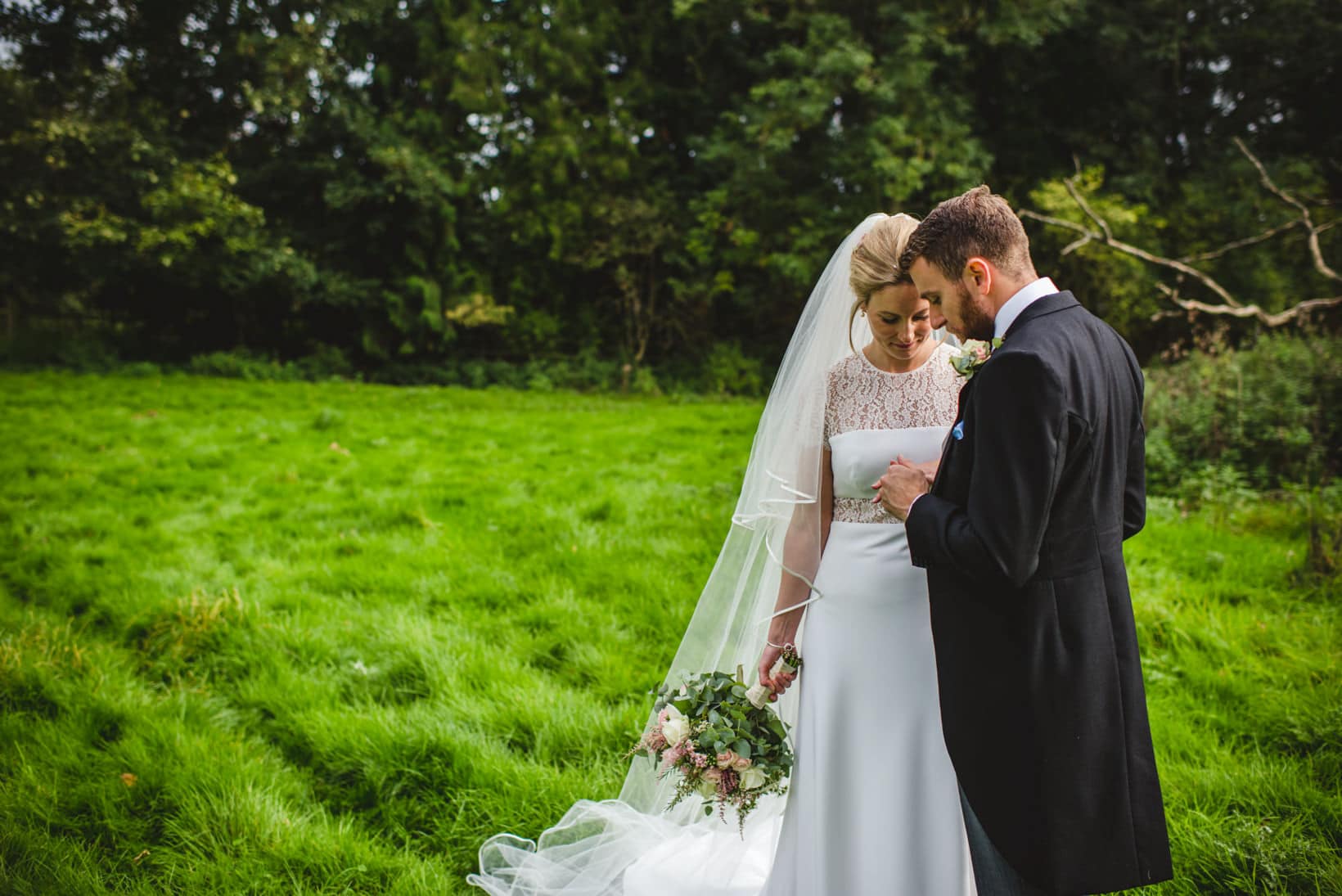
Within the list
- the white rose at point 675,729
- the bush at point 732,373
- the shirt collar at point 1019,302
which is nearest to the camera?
the shirt collar at point 1019,302

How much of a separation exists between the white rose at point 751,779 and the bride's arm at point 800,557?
34cm

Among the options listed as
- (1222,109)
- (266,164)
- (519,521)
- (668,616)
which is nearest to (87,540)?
(519,521)

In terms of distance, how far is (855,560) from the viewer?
2273 mm

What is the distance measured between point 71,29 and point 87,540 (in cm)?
1859

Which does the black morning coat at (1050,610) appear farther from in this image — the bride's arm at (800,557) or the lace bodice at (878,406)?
the bride's arm at (800,557)

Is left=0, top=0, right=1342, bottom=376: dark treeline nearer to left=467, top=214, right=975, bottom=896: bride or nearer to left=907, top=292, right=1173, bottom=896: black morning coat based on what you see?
left=467, top=214, right=975, bottom=896: bride

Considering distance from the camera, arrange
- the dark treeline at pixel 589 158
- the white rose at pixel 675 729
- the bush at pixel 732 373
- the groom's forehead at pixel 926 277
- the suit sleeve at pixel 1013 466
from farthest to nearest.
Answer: the bush at pixel 732 373 < the dark treeline at pixel 589 158 < the white rose at pixel 675 729 < the groom's forehead at pixel 926 277 < the suit sleeve at pixel 1013 466

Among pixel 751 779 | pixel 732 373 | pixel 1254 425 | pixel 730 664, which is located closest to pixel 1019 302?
pixel 751 779

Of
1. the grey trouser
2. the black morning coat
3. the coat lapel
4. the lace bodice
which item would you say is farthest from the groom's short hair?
the grey trouser

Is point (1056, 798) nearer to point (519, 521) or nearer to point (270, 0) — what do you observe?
point (519, 521)

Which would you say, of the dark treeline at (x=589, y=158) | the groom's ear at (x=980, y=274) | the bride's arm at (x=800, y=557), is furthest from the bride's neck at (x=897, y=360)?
the dark treeline at (x=589, y=158)

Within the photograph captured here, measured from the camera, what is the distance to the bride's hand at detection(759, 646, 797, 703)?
238cm

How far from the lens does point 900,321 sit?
7.60ft

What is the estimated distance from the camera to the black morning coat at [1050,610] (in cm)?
153
